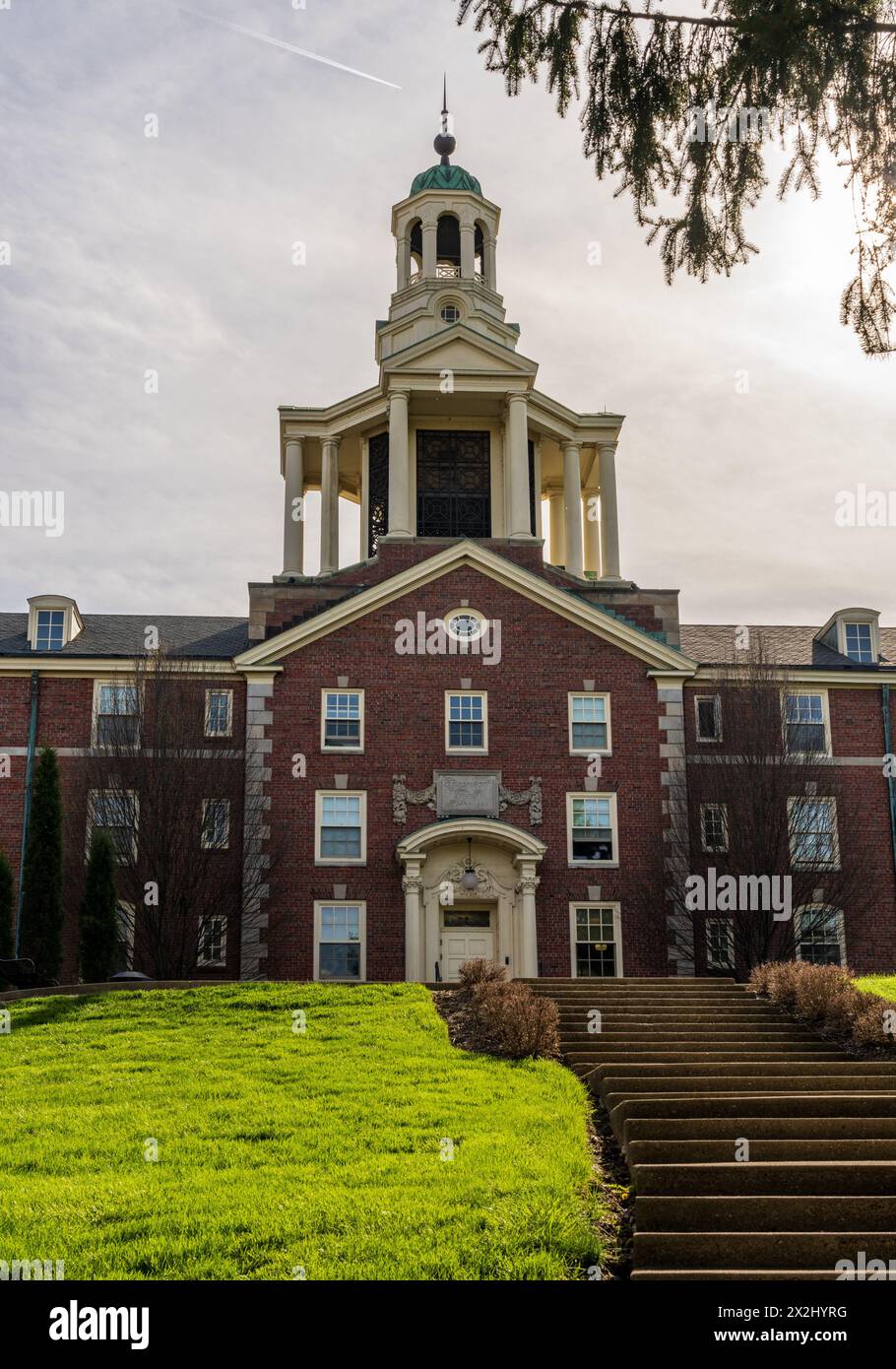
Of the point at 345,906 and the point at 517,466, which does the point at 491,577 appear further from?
the point at 345,906

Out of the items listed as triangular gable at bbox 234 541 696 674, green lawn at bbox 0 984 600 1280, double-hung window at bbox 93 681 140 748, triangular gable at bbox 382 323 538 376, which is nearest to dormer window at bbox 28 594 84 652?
double-hung window at bbox 93 681 140 748

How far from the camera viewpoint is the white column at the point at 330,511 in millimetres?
39625

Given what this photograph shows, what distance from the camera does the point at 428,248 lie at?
43.2m

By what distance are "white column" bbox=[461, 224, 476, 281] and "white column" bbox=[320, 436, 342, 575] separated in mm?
7581

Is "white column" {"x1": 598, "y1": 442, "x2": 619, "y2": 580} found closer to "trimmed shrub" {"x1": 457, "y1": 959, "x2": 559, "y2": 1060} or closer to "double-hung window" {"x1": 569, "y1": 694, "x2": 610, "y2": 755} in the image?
"double-hung window" {"x1": 569, "y1": 694, "x2": 610, "y2": 755}

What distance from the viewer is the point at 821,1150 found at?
12648 mm

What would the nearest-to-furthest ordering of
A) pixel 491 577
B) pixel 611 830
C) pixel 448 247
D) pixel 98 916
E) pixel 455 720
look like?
pixel 98 916
pixel 611 830
pixel 455 720
pixel 491 577
pixel 448 247

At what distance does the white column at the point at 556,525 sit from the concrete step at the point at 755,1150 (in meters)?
30.7

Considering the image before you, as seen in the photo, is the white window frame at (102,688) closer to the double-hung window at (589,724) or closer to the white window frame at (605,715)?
the white window frame at (605,715)

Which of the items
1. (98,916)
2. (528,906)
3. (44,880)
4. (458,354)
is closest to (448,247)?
(458,354)

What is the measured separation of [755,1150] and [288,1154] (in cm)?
435

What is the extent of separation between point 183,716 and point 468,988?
11075 millimetres
